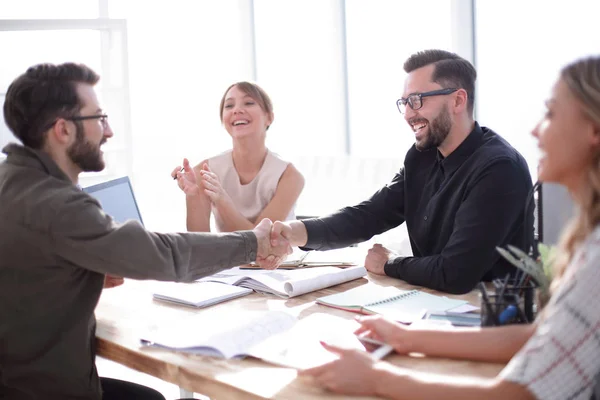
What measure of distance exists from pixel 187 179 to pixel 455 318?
1704 mm

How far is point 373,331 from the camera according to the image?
5.19ft

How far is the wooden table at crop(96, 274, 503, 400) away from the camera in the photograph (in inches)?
54.7

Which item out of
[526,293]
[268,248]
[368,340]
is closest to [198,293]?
[268,248]

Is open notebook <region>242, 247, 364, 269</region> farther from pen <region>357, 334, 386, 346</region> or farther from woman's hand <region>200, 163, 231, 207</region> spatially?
pen <region>357, 334, 386, 346</region>

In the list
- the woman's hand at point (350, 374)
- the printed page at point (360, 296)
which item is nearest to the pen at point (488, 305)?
the woman's hand at point (350, 374)

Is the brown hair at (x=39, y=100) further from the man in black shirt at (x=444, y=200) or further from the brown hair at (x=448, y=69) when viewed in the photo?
the brown hair at (x=448, y=69)

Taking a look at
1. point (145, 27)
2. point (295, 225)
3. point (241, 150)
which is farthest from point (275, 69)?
point (295, 225)

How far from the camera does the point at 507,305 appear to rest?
1516 mm

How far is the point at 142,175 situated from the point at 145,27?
1.37m

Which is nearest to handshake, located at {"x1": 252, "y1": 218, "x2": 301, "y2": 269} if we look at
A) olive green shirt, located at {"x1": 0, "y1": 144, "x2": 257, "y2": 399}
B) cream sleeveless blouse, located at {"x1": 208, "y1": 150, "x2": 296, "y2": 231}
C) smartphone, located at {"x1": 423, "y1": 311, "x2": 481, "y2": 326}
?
olive green shirt, located at {"x1": 0, "y1": 144, "x2": 257, "y2": 399}

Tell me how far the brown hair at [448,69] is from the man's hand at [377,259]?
2.28ft

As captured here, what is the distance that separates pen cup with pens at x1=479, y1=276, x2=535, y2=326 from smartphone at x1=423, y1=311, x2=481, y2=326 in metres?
0.14

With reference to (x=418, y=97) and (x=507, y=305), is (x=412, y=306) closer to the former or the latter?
(x=507, y=305)

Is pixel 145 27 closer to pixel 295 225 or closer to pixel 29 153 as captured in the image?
pixel 295 225
